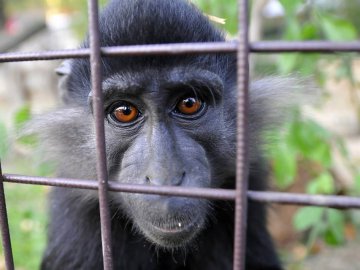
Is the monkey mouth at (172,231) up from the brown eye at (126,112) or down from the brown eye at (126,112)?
down

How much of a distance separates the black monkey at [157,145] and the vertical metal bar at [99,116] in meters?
0.29

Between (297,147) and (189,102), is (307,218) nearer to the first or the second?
(297,147)

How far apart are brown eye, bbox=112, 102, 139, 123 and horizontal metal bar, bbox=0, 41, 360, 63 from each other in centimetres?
62

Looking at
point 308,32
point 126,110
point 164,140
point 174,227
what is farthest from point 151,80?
point 308,32

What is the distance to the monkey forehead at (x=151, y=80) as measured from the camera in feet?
5.63

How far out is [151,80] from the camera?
5.68 feet

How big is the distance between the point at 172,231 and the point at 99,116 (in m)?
0.55

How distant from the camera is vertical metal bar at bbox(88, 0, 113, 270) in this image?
1084mm

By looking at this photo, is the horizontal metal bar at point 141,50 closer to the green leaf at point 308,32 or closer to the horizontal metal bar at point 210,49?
the horizontal metal bar at point 210,49

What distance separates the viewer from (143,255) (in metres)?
2.06

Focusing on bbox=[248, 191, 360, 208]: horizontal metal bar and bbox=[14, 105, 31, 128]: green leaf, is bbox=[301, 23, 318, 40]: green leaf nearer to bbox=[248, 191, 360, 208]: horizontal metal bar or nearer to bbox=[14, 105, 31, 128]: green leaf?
bbox=[14, 105, 31, 128]: green leaf

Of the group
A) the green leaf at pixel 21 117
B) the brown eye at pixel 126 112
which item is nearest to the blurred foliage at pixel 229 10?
the brown eye at pixel 126 112

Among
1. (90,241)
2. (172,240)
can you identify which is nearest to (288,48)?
(172,240)

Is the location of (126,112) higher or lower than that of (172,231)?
higher
